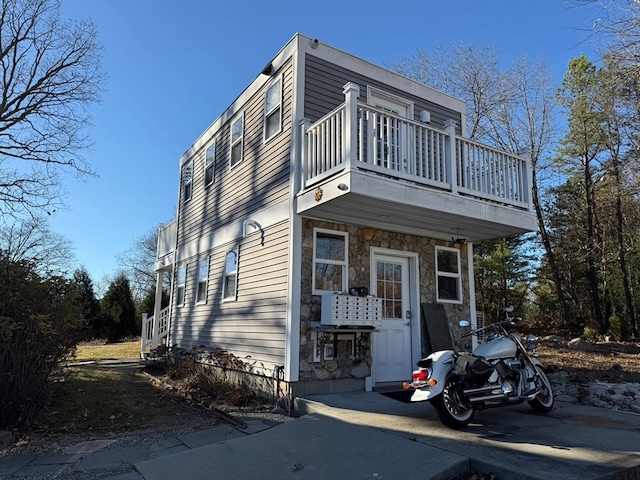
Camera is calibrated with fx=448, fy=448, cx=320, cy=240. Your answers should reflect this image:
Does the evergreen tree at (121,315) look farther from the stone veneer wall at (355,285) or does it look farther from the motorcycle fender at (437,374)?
the motorcycle fender at (437,374)

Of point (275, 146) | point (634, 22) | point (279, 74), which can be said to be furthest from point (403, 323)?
point (634, 22)

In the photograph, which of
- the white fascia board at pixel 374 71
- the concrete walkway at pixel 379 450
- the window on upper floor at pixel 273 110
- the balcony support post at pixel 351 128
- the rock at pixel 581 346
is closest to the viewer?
the concrete walkway at pixel 379 450

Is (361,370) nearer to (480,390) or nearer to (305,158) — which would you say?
(480,390)

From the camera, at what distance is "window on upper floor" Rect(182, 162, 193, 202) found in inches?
506

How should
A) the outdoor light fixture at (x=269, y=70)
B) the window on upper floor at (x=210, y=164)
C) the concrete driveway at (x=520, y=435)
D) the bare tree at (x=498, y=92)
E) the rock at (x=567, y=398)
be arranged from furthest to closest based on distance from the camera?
1. the bare tree at (x=498, y=92)
2. the window on upper floor at (x=210, y=164)
3. the outdoor light fixture at (x=269, y=70)
4. the rock at (x=567, y=398)
5. the concrete driveway at (x=520, y=435)

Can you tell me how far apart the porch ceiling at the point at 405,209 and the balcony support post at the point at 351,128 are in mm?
222

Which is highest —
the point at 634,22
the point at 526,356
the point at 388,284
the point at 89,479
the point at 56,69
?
the point at 56,69

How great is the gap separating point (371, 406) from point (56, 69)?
1805cm

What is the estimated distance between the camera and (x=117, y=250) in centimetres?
3741

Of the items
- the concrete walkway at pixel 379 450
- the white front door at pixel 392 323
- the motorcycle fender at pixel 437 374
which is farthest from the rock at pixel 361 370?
the motorcycle fender at pixel 437 374

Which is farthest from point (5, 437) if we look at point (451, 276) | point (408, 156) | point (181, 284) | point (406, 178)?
point (451, 276)

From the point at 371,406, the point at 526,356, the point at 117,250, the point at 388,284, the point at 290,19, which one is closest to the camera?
the point at 526,356

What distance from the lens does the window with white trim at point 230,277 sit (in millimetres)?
8999

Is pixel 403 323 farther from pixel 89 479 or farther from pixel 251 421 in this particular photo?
pixel 89 479
